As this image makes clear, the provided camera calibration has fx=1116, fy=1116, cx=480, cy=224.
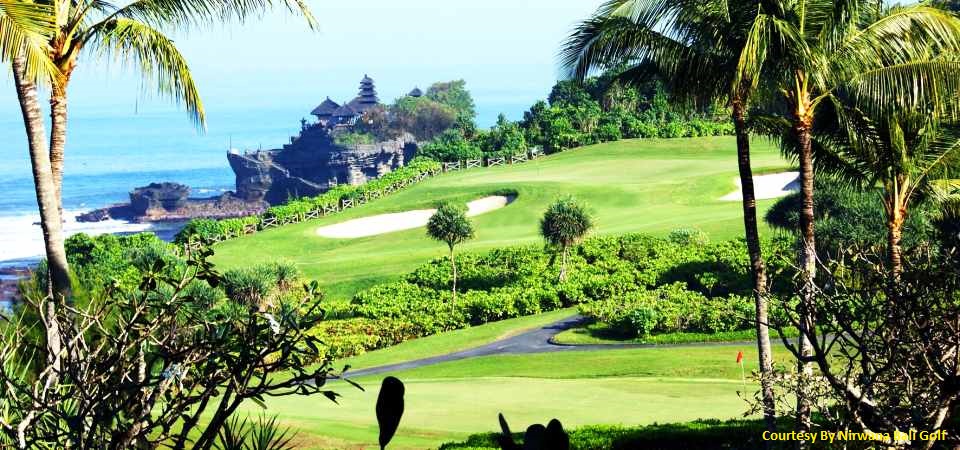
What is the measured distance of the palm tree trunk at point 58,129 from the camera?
530 inches

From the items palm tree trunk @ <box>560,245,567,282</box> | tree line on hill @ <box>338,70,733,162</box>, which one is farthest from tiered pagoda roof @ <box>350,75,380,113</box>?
palm tree trunk @ <box>560,245,567,282</box>

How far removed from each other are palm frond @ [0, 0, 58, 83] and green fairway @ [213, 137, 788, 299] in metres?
34.8

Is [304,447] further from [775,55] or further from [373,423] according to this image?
[775,55]

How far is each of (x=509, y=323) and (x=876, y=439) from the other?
31.0m

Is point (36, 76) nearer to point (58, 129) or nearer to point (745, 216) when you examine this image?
point (58, 129)

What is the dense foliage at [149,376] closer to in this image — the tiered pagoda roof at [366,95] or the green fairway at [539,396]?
the green fairway at [539,396]

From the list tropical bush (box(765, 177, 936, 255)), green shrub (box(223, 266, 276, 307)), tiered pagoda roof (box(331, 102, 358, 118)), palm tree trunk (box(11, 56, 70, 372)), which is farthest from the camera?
tiered pagoda roof (box(331, 102, 358, 118))

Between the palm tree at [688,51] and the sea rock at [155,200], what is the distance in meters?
130

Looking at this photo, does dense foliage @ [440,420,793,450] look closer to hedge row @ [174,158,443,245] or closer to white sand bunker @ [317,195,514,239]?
hedge row @ [174,158,443,245]

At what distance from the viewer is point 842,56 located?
16703 millimetres

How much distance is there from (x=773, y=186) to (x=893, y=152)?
131ft

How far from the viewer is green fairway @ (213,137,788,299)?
168 ft

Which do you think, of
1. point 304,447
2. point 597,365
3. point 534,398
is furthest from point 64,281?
point 597,365

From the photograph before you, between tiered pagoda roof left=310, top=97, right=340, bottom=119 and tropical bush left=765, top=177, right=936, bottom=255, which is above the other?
tiered pagoda roof left=310, top=97, right=340, bottom=119
